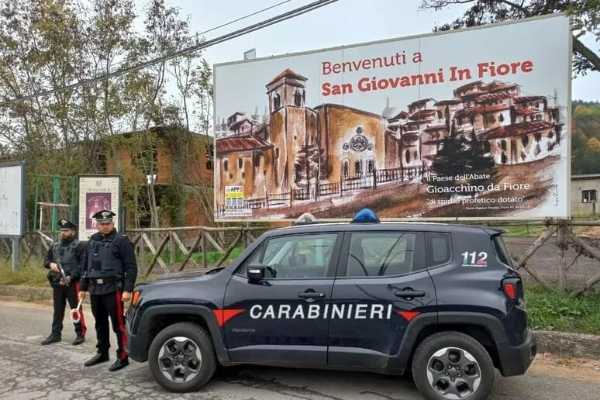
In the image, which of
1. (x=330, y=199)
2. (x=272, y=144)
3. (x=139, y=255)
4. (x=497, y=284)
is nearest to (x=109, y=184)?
(x=139, y=255)

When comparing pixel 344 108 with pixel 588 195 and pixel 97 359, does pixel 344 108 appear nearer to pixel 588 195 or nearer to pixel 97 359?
pixel 97 359

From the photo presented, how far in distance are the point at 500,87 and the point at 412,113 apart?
1.46m

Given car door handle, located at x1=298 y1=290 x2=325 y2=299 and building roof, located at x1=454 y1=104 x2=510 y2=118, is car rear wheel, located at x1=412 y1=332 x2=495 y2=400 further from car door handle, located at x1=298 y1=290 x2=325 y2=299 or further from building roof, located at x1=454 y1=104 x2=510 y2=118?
building roof, located at x1=454 y1=104 x2=510 y2=118

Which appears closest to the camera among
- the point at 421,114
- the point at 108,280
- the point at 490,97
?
the point at 108,280

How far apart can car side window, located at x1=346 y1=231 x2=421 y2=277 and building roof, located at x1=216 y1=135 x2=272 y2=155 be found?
590 centimetres

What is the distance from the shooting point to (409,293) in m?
4.44

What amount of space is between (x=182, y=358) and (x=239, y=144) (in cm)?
632

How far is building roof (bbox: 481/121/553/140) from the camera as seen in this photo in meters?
8.19

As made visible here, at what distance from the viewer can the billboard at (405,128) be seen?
8.21 metres

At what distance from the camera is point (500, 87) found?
8477mm

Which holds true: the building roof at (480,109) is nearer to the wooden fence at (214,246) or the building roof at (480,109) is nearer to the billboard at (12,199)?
the wooden fence at (214,246)

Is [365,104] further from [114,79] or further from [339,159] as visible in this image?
[114,79]

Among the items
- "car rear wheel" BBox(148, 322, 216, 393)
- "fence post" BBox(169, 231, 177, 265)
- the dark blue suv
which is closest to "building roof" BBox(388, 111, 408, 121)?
the dark blue suv

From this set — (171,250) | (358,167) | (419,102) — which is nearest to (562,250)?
(419,102)
